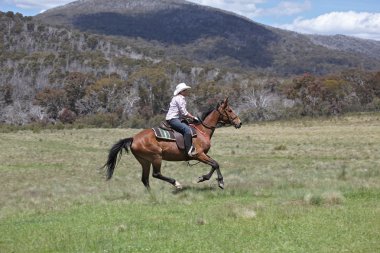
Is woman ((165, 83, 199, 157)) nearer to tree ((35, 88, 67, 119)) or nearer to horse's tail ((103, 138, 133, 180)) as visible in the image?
horse's tail ((103, 138, 133, 180))

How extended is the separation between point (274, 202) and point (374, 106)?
7643 cm

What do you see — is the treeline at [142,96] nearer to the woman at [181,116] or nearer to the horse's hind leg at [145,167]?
the horse's hind leg at [145,167]

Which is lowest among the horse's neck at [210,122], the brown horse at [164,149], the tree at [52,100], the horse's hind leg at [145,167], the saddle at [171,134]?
the tree at [52,100]

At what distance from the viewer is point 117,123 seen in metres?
85.9

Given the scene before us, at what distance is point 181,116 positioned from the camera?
14.5 metres

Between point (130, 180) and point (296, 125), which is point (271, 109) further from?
point (130, 180)

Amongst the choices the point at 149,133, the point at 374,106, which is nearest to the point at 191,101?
the point at 374,106

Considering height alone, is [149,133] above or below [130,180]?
above

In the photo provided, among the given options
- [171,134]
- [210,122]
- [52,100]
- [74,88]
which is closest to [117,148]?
[171,134]

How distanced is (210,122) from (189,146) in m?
1.35

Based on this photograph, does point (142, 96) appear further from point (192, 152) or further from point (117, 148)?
point (192, 152)

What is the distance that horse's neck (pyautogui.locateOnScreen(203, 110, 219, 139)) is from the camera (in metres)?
14.8

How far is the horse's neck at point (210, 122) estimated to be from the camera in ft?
48.6

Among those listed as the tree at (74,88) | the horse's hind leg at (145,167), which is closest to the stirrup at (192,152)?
the horse's hind leg at (145,167)
